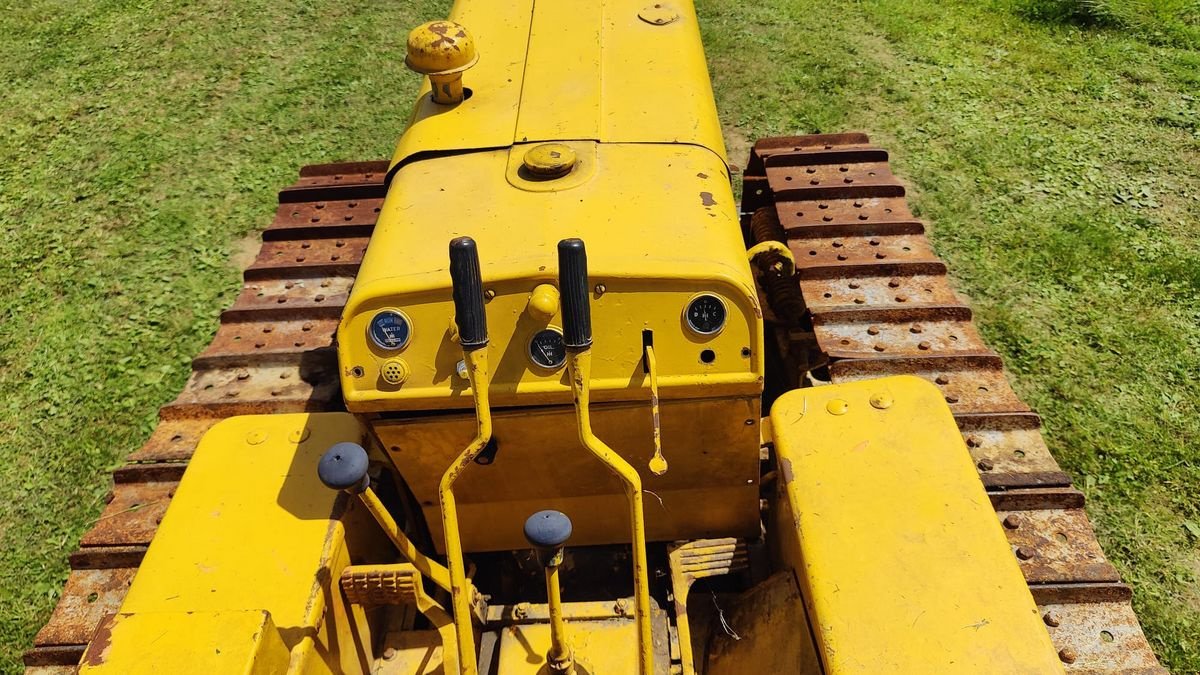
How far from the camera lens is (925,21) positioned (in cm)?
988

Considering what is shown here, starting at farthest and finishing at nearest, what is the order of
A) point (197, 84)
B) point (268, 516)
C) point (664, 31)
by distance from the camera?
point (197, 84), point (664, 31), point (268, 516)

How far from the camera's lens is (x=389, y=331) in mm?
3213

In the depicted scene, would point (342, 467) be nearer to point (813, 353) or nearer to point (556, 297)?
point (556, 297)

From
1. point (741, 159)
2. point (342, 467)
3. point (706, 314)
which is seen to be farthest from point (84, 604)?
point (741, 159)

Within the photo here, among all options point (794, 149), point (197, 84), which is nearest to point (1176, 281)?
point (794, 149)

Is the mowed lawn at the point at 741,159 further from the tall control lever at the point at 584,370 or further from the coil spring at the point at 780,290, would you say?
the tall control lever at the point at 584,370

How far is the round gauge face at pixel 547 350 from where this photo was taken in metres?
3.16

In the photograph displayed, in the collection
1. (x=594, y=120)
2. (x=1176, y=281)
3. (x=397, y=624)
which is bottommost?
(x=1176, y=281)

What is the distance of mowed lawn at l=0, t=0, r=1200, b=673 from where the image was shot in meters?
5.65

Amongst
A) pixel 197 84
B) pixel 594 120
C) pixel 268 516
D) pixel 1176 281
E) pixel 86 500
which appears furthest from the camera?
pixel 197 84

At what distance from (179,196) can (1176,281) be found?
831cm

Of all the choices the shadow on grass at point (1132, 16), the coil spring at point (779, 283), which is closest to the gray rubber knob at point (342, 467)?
the coil spring at point (779, 283)

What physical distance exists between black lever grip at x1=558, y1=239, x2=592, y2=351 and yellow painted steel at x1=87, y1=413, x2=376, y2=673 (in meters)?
1.39

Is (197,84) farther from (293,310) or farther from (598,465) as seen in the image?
(598,465)
